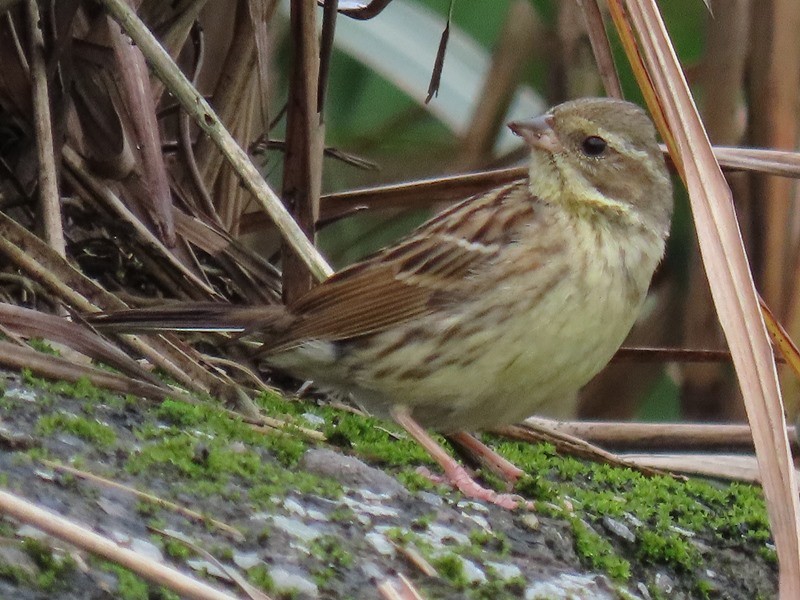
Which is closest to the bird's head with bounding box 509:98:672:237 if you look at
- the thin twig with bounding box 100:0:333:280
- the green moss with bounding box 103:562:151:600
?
the thin twig with bounding box 100:0:333:280

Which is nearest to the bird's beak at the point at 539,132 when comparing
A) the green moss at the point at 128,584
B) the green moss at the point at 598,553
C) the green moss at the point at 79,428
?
the green moss at the point at 598,553

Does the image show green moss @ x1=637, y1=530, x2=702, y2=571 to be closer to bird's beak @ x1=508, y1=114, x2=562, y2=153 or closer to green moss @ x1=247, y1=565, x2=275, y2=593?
green moss @ x1=247, y1=565, x2=275, y2=593

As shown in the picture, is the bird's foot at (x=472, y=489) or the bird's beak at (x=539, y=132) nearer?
the bird's foot at (x=472, y=489)

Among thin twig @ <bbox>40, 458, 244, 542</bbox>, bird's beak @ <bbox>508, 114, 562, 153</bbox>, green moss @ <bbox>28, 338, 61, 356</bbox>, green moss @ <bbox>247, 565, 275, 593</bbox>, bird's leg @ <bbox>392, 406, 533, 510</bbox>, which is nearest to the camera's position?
green moss @ <bbox>247, 565, 275, 593</bbox>

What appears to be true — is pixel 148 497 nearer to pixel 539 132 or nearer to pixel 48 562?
pixel 48 562

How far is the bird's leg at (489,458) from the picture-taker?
259 cm

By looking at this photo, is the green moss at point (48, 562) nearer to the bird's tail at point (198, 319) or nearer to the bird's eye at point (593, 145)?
the bird's tail at point (198, 319)

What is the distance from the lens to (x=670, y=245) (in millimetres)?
4160

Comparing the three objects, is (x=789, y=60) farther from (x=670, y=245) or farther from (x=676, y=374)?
(x=676, y=374)

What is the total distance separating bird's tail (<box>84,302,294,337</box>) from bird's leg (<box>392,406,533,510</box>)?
316mm

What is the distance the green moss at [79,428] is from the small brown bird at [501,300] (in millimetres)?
465

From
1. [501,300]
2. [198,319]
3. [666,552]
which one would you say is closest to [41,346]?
[198,319]

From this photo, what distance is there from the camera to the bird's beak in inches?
109

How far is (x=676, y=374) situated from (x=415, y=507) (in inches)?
96.4
